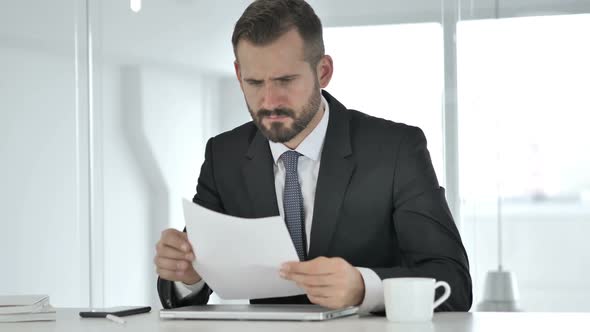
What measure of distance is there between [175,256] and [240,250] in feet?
0.77

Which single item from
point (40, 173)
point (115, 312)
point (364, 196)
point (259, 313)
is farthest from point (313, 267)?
point (40, 173)

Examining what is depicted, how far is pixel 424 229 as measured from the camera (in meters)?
2.23

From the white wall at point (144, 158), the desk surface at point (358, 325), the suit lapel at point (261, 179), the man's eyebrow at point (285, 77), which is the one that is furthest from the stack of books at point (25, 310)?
the white wall at point (144, 158)

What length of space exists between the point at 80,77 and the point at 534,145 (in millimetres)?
2016

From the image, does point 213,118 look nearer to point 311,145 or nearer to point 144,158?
point 144,158

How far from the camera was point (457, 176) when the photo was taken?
12.7 ft

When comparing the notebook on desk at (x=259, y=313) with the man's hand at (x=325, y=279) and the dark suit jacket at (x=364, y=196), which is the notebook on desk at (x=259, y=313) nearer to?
the man's hand at (x=325, y=279)

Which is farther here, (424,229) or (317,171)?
(317,171)

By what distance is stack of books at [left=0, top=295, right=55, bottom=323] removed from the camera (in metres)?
1.94

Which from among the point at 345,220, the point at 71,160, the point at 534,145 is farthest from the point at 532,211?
the point at 71,160

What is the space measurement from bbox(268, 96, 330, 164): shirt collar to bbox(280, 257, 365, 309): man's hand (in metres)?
0.60

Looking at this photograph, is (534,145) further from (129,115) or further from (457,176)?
(129,115)

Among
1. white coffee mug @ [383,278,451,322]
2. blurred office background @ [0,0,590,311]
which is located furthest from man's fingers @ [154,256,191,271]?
blurred office background @ [0,0,590,311]

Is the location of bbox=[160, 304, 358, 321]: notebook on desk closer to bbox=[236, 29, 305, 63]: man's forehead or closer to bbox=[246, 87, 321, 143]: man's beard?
bbox=[246, 87, 321, 143]: man's beard
